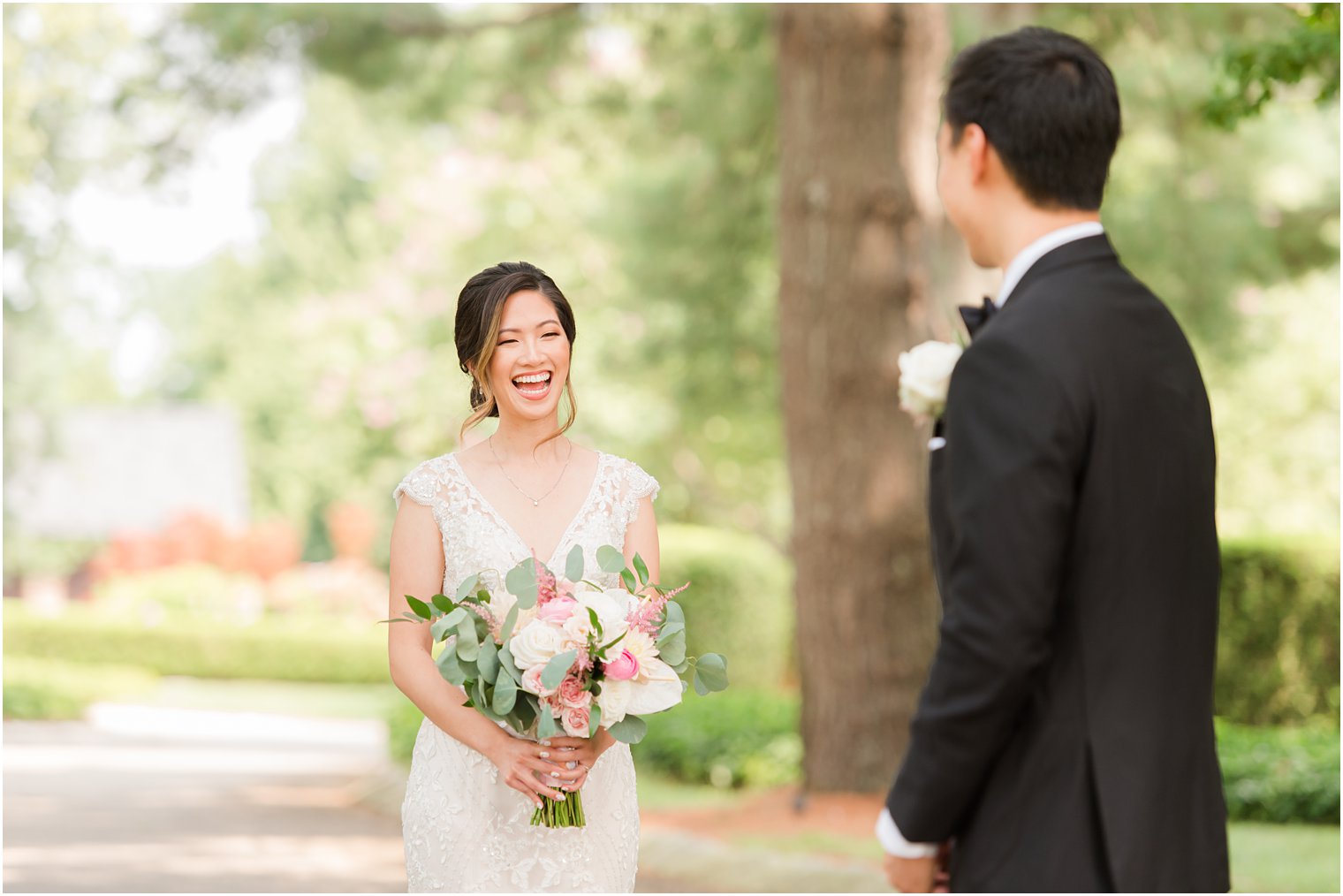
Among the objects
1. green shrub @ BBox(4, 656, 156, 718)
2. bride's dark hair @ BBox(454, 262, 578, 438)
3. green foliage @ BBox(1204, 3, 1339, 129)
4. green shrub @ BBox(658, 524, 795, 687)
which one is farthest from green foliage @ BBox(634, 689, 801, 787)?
green shrub @ BBox(4, 656, 156, 718)

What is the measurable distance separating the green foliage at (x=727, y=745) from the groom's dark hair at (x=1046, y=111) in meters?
8.93

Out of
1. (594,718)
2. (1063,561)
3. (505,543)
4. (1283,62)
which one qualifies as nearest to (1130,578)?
(1063,561)

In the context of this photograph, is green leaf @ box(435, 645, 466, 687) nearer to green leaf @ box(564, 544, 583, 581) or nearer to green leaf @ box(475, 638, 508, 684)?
green leaf @ box(475, 638, 508, 684)

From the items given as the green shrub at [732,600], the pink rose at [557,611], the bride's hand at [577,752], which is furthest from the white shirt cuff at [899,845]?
the green shrub at [732,600]

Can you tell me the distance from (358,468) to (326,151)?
15.2m

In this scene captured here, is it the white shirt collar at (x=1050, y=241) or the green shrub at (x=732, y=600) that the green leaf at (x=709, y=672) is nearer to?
the white shirt collar at (x=1050, y=241)

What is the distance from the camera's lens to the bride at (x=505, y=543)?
364 centimetres

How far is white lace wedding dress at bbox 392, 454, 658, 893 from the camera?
3693 mm

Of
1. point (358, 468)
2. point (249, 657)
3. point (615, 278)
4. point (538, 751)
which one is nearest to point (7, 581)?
point (358, 468)

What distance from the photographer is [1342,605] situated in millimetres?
11211

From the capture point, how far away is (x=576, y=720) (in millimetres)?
3232

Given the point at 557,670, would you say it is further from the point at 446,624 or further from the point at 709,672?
the point at 709,672

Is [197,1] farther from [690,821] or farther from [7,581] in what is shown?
[7,581]

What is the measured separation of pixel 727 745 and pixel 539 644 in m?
8.80
